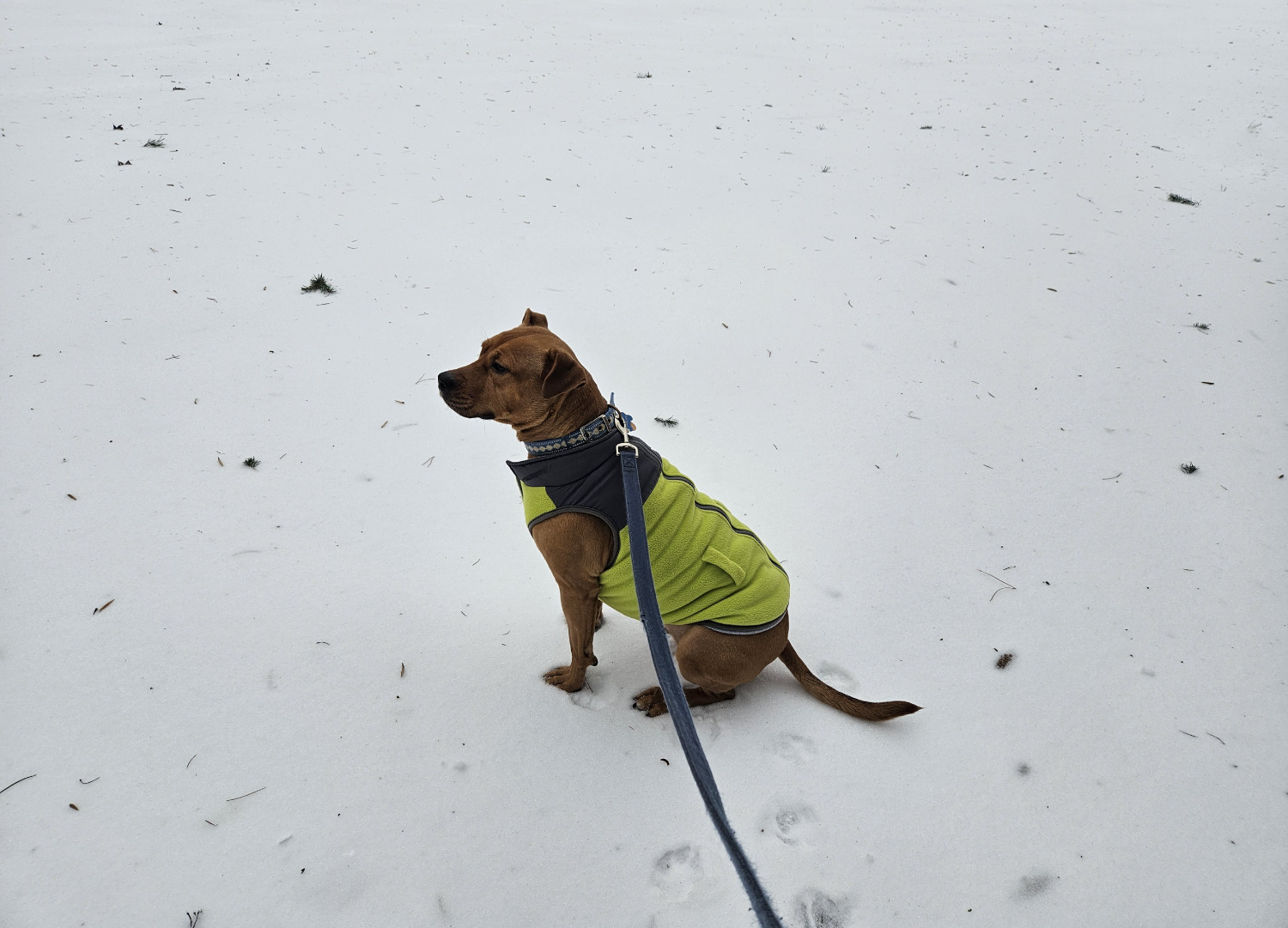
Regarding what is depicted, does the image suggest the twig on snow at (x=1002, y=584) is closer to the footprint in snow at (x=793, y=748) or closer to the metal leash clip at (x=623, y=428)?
the footprint in snow at (x=793, y=748)

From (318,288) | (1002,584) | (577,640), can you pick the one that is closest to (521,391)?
(577,640)

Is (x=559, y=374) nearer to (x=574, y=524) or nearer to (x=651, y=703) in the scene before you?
(x=574, y=524)

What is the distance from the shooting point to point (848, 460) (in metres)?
4.10

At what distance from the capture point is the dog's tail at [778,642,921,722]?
2.55 m

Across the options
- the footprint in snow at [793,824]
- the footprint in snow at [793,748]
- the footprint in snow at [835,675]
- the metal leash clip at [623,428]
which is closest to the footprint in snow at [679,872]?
the footprint in snow at [793,824]

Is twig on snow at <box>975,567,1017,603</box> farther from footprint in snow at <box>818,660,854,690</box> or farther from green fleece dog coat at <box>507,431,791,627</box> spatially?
green fleece dog coat at <box>507,431,791,627</box>

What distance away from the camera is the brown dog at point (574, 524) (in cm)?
241

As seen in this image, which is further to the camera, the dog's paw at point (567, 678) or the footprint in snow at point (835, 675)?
the footprint in snow at point (835, 675)

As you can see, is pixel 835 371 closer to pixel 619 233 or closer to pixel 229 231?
pixel 619 233

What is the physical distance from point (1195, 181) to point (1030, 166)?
1.75 m

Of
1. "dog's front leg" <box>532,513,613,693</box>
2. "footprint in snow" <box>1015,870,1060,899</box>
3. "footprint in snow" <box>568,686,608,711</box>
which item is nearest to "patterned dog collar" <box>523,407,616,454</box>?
"dog's front leg" <box>532,513,613,693</box>

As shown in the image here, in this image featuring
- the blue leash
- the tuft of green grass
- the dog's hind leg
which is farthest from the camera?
the tuft of green grass

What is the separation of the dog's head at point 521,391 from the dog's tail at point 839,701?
4.20 feet

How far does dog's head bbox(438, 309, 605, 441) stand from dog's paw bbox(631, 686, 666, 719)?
1159mm
